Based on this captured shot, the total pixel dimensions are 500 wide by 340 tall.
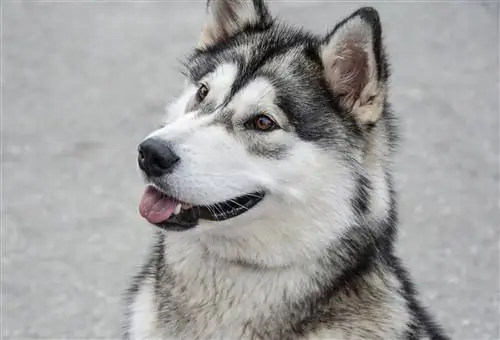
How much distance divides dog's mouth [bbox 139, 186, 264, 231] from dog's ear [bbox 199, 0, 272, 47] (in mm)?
798

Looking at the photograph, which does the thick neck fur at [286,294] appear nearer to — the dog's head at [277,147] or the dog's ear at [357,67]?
the dog's head at [277,147]

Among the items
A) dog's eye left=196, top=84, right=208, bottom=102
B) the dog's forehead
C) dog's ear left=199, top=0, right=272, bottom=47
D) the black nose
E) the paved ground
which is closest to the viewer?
the black nose

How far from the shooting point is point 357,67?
320 cm

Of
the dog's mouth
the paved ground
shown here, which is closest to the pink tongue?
the dog's mouth

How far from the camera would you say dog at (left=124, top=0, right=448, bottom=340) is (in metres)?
3.05

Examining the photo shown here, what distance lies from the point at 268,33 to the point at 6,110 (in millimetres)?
4464

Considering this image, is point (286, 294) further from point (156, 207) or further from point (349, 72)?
point (349, 72)

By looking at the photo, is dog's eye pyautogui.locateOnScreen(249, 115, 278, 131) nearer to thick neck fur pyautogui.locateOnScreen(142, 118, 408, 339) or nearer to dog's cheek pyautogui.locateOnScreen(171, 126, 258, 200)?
dog's cheek pyautogui.locateOnScreen(171, 126, 258, 200)

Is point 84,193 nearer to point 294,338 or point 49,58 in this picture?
point 49,58

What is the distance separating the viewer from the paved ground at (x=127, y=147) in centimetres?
523

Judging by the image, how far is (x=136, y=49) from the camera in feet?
29.1

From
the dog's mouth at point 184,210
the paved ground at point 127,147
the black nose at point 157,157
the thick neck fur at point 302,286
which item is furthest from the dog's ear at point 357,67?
the paved ground at point 127,147

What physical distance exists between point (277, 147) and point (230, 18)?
0.73 m

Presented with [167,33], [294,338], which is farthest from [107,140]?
[294,338]
